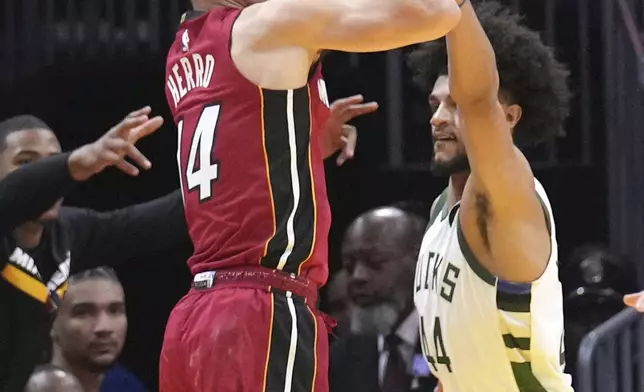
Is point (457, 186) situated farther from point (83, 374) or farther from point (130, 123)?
point (83, 374)

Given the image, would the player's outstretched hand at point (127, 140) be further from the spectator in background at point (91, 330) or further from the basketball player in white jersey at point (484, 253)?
the spectator in background at point (91, 330)

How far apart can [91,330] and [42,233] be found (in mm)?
519

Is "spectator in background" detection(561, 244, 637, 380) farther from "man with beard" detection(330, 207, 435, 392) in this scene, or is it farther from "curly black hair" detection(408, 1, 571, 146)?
"curly black hair" detection(408, 1, 571, 146)

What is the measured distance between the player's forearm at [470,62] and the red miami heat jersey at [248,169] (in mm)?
334

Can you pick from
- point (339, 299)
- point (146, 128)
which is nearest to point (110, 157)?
point (146, 128)

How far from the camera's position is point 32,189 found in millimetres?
4262

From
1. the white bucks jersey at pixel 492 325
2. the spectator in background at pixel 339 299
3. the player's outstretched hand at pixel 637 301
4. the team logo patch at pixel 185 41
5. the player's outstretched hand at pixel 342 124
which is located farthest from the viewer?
the spectator in background at pixel 339 299

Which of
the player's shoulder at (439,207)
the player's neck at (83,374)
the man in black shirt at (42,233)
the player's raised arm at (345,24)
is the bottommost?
the player's neck at (83,374)

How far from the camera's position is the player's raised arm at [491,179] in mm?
2939

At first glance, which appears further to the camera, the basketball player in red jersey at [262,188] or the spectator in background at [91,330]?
the spectator in background at [91,330]

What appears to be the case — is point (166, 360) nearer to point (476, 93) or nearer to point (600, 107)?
point (476, 93)

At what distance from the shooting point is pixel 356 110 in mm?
3475

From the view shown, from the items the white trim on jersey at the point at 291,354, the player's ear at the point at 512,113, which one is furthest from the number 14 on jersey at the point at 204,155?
the player's ear at the point at 512,113

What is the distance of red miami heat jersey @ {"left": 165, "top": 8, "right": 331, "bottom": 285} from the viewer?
9.25ft
